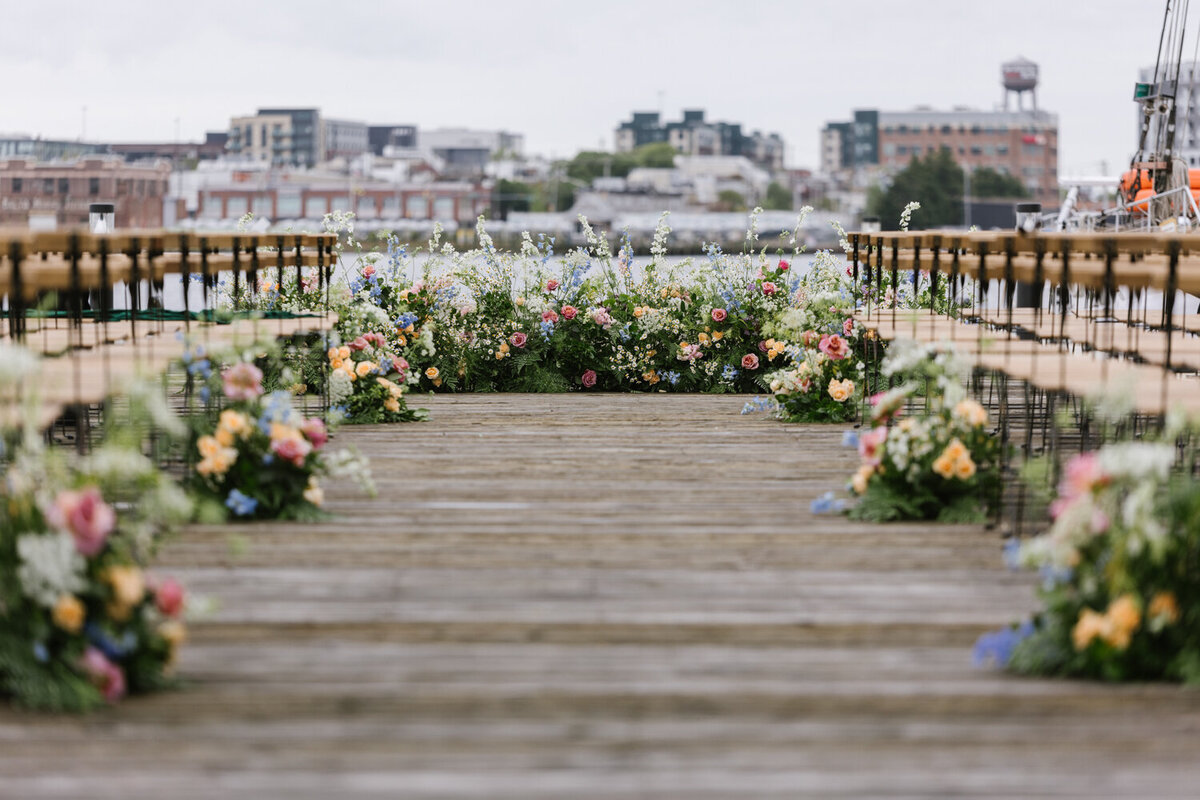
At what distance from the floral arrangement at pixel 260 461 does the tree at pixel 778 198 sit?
8170cm

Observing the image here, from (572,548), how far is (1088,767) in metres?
1.82

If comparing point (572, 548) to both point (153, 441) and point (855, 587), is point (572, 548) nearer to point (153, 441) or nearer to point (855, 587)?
point (855, 587)

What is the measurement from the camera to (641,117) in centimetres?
12169

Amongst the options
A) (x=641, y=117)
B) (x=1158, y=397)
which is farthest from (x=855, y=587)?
(x=641, y=117)

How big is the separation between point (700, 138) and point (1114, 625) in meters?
113

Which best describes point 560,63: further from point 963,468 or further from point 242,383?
point 963,468

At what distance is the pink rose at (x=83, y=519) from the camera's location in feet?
9.31

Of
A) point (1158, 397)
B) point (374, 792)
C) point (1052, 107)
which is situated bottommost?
point (374, 792)

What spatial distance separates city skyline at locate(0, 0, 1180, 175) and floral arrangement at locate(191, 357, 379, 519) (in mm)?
30047

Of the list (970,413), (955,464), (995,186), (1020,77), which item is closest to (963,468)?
(955,464)

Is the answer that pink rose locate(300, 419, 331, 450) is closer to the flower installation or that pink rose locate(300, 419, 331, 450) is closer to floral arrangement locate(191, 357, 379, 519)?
floral arrangement locate(191, 357, 379, 519)

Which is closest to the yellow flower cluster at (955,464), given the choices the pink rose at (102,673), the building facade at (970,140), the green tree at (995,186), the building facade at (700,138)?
the pink rose at (102,673)

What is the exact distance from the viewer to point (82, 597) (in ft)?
9.62

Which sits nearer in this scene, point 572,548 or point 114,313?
point 572,548
